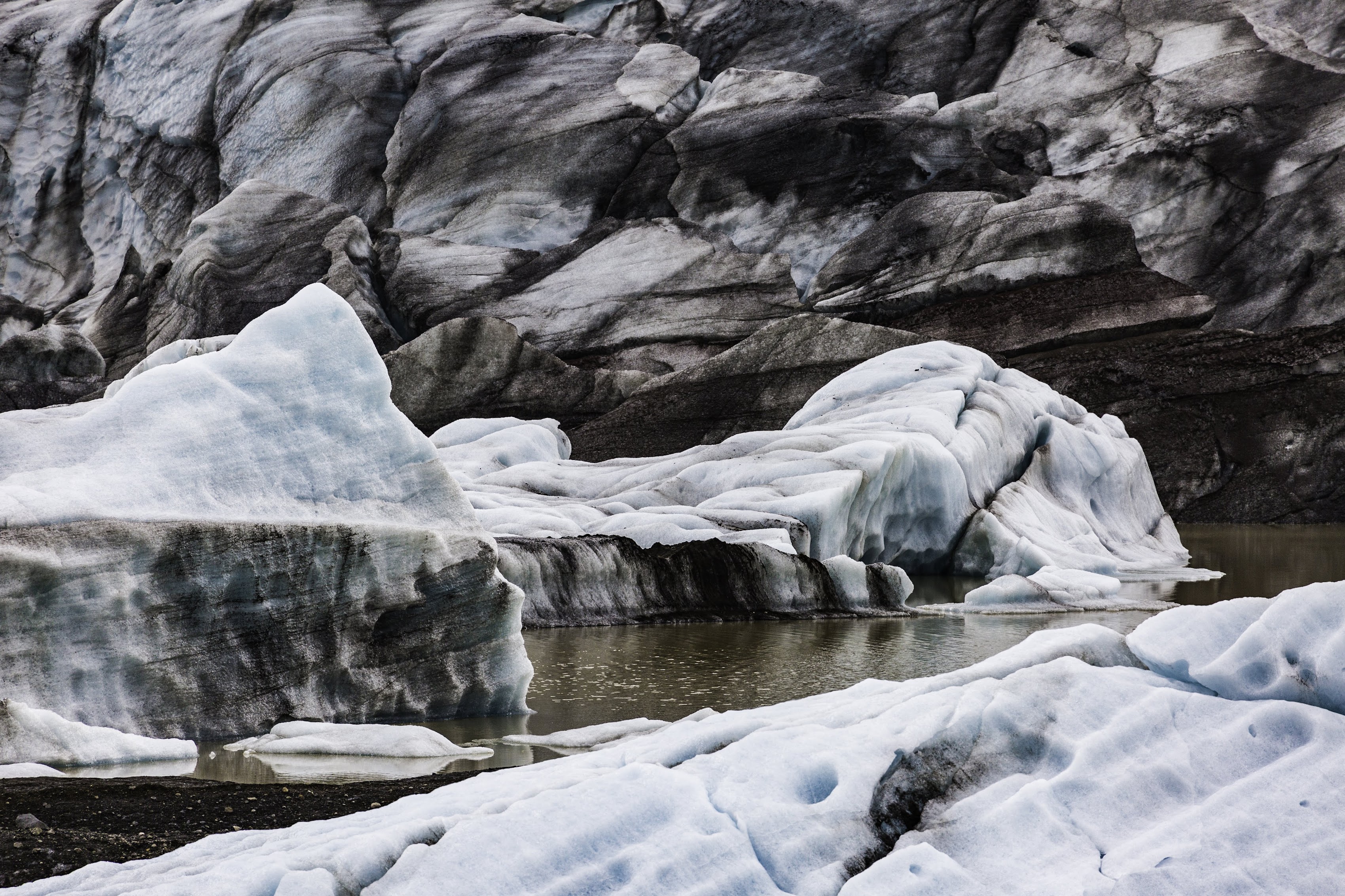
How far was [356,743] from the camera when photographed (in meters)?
5.70

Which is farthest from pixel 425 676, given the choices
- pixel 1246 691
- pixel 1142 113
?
pixel 1142 113

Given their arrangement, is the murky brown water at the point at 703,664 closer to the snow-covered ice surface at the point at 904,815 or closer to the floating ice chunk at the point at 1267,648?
the snow-covered ice surface at the point at 904,815

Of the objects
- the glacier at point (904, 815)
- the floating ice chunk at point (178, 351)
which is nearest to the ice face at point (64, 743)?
the glacier at point (904, 815)

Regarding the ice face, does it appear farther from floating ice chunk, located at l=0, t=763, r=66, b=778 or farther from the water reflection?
the water reflection

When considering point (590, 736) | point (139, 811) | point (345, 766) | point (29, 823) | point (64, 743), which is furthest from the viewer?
point (590, 736)

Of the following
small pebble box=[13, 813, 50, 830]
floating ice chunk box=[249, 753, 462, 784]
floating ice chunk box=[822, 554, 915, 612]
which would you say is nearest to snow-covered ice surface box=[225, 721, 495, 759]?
floating ice chunk box=[249, 753, 462, 784]

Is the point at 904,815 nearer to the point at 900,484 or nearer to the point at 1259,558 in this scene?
the point at 900,484

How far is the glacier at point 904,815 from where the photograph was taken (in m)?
3.21

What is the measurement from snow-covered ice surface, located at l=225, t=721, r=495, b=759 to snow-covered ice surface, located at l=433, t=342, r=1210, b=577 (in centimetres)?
534

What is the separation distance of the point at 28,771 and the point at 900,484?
10.5m

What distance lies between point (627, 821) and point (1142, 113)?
3157 centimetres

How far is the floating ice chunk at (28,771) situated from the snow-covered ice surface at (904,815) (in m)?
1.49

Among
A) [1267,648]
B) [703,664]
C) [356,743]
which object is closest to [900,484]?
[703,664]

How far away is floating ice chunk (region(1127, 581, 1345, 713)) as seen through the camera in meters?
3.64
